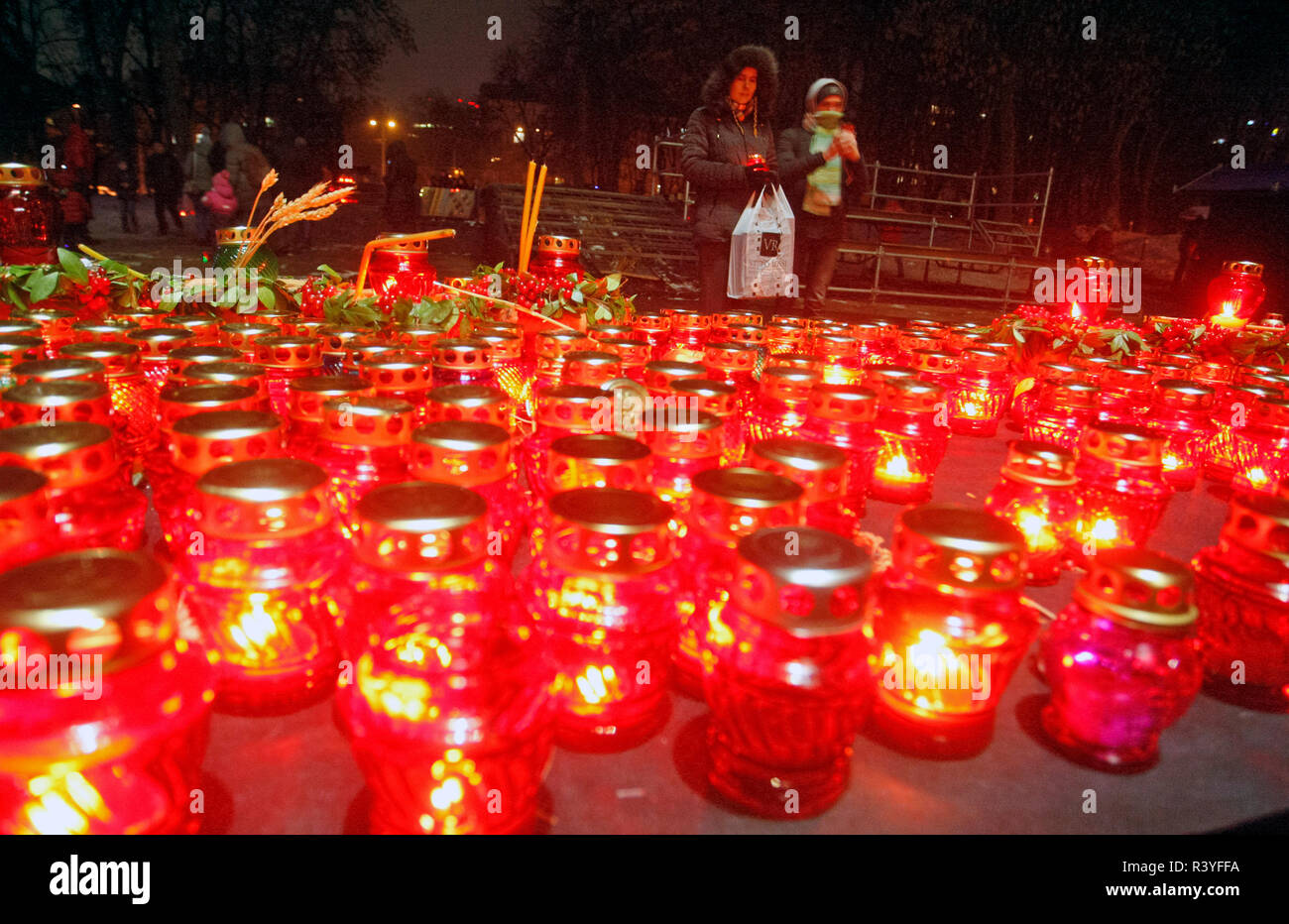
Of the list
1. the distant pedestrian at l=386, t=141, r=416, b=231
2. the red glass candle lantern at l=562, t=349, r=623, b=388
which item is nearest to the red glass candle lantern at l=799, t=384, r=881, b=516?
the red glass candle lantern at l=562, t=349, r=623, b=388

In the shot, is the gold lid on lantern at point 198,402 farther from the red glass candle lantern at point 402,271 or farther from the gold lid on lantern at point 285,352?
the red glass candle lantern at point 402,271

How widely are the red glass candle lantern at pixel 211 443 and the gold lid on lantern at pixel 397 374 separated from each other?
1.42ft

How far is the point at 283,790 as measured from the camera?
1.06m

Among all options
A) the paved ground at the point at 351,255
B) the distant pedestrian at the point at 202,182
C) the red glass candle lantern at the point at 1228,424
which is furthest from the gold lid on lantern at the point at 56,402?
the distant pedestrian at the point at 202,182

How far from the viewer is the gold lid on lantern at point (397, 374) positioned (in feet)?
5.78

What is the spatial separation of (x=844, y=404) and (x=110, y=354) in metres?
1.68

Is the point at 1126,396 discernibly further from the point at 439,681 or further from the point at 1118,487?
the point at 439,681

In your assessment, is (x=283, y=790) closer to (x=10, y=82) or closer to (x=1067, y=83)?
(x=10, y=82)

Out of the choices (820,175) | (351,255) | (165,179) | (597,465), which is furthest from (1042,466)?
(165,179)

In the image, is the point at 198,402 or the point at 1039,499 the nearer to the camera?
the point at 198,402

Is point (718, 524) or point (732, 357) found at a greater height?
point (732, 357)

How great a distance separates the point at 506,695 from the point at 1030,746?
911 millimetres

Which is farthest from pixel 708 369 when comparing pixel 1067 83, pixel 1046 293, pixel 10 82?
pixel 1067 83

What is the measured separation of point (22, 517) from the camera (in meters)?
1.01
